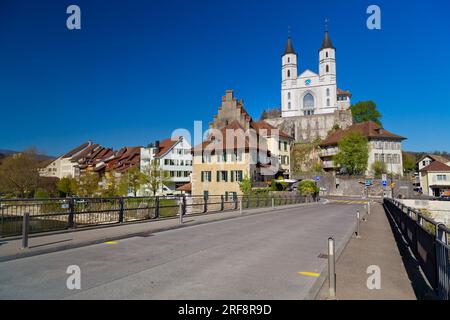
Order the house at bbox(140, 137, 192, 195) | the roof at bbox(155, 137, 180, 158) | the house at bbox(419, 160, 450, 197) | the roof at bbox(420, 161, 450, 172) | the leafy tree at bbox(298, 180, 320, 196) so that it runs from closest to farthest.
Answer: the leafy tree at bbox(298, 180, 320, 196)
the house at bbox(140, 137, 192, 195)
the roof at bbox(155, 137, 180, 158)
the house at bbox(419, 160, 450, 197)
the roof at bbox(420, 161, 450, 172)

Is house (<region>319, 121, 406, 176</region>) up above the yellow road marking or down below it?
above

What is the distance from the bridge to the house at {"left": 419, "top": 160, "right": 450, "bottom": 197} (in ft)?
219

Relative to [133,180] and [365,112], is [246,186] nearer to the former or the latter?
[133,180]

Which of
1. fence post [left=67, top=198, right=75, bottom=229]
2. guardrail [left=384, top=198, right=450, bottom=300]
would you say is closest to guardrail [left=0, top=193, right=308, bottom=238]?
fence post [left=67, top=198, right=75, bottom=229]

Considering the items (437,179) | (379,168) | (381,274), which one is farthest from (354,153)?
(381,274)

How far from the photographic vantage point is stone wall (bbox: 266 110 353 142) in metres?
89.0

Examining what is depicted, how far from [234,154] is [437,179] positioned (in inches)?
1914

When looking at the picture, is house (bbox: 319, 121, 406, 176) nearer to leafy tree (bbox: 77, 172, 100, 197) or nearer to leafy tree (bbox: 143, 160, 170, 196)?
leafy tree (bbox: 143, 160, 170, 196)

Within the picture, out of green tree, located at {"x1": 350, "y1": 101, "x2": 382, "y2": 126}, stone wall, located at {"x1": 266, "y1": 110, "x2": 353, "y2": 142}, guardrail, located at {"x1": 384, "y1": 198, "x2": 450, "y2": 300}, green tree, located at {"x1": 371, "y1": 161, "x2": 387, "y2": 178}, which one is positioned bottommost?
guardrail, located at {"x1": 384, "y1": 198, "x2": 450, "y2": 300}

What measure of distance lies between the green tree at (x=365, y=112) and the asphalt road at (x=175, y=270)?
97.5 m

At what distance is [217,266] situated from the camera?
7.59 metres

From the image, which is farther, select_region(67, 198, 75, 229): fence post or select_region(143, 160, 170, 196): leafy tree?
select_region(143, 160, 170, 196): leafy tree
